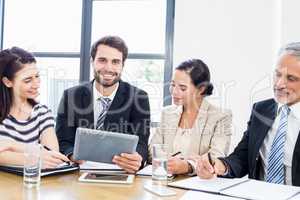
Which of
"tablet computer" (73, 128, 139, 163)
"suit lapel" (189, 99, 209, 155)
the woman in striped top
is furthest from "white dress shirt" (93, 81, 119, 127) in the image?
"tablet computer" (73, 128, 139, 163)

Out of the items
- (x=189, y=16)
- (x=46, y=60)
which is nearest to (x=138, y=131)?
(x=189, y=16)

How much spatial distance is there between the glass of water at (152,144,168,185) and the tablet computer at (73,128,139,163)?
0.13m

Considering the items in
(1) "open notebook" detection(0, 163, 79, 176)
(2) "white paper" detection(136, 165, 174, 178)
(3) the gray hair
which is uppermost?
(3) the gray hair

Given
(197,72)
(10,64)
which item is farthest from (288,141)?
(10,64)

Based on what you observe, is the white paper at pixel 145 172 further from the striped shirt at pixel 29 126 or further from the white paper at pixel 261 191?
the striped shirt at pixel 29 126

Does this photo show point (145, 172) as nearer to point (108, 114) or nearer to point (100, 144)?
point (100, 144)

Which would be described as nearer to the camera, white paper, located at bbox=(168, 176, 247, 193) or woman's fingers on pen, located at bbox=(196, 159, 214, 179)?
white paper, located at bbox=(168, 176, 247, 193)

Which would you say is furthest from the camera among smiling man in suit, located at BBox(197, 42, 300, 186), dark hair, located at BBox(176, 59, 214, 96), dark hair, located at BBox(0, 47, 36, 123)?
dark hair, located at BBox(176, 59, 214, 96)

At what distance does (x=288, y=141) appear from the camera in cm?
186

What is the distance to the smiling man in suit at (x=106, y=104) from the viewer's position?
7.35 feet

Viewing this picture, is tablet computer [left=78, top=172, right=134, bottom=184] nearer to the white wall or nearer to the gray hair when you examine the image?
the gray hair

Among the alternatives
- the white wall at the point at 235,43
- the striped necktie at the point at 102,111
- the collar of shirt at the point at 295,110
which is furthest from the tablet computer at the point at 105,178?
the white wall at the point at 235,43

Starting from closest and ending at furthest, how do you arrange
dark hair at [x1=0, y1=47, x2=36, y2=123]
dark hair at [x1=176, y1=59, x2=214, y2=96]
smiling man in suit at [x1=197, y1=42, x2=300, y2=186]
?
smiling man in suit at [x1=197, y1=42, x2=300, y2=186], dark hair at [x1=0, y1=47, x2=36, y2=123], dark hair at [x1=176, y1=59, x2=214, y2=96]

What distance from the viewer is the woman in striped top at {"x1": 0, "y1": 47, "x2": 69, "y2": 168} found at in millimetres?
2014
